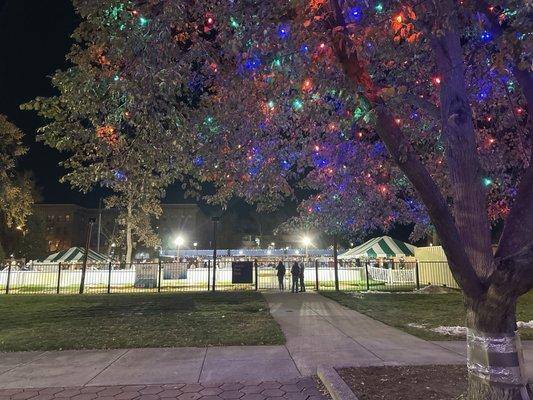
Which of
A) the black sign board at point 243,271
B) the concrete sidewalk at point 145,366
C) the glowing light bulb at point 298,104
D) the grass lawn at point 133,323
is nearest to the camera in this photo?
the concrete sidewalk at point 145,366

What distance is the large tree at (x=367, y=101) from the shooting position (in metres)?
4.59

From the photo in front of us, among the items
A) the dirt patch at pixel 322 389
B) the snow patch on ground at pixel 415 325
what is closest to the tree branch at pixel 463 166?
the dirt patch at pixel 322 389

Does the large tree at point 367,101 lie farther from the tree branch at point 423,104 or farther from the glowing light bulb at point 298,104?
the glowing light bulb at point 298,104

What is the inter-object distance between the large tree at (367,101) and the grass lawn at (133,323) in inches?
111

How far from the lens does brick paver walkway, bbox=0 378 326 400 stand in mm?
5566

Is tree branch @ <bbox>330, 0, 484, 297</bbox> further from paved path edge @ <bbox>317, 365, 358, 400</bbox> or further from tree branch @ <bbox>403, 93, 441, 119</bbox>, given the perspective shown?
paved path edge @ <bbox>317, 365, 358, 400</bbox>

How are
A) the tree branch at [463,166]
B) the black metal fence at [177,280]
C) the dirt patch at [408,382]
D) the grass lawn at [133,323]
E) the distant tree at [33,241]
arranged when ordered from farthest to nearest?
the distant tree at [33,241] < the black metal fence at [177,280] < the grass lawn at [133,323] < the dirt patch at [408,382] < the tree branch at [463,166]

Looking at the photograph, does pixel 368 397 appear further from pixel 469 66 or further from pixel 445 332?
pixel 469 66

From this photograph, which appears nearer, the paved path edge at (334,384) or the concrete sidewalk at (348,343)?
the paved path edge at (334,384)

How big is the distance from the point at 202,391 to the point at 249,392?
1.94 ft

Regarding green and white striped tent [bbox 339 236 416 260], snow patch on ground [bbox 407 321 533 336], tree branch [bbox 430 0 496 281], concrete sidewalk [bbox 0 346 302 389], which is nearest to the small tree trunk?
tree branch [bbox 430 0 496 281]

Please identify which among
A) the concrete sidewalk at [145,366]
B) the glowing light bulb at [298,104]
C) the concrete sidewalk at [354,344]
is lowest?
the concrete sidewalk at [145,366]

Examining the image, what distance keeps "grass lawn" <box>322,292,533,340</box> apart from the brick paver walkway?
427cm

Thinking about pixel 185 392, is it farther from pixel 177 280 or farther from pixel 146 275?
pixel 177 280
